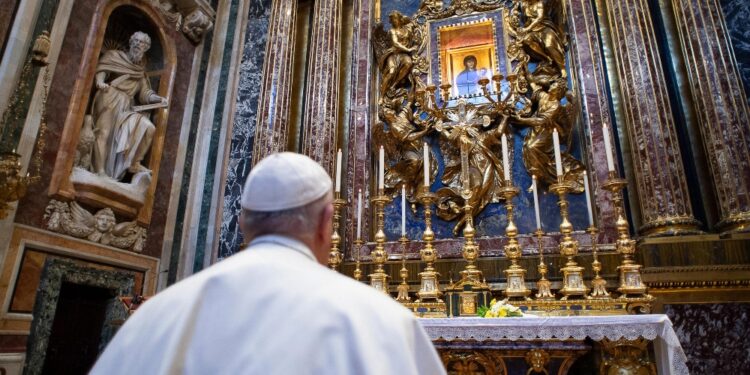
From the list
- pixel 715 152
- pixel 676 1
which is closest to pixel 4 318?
Result: pixel 715 152

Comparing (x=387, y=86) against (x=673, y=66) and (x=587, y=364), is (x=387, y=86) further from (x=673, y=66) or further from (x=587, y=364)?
(x=587, y=364)

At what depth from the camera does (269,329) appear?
101 centimetres

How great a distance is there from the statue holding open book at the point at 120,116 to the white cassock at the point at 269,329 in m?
5.02

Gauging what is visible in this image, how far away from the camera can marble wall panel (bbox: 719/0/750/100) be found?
5246mm

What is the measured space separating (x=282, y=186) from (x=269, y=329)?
1.36 feet

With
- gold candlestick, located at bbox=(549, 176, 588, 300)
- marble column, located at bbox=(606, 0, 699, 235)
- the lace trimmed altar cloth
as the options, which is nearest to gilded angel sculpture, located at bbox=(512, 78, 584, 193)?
marble column, located at bbox=(606, 0, 699, 235)

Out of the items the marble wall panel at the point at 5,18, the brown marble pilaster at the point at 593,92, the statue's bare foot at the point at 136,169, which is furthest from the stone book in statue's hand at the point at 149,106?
the brown marble pilaster at the point at 593,92

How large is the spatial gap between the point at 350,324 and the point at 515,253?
10.2 ft

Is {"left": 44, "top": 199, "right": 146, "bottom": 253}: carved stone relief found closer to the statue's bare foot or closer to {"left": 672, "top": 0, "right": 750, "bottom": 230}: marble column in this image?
the statue's bare foot

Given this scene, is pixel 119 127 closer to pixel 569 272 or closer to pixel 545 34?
pixel 569 272

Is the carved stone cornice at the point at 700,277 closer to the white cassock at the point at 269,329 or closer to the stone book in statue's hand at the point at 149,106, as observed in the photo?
the white cassock at the point at 269,329

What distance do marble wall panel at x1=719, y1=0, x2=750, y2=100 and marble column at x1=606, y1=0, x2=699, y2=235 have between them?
79 centimetres

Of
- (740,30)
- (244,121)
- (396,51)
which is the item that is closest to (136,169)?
(244,121)

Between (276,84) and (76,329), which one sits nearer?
(76,329)
